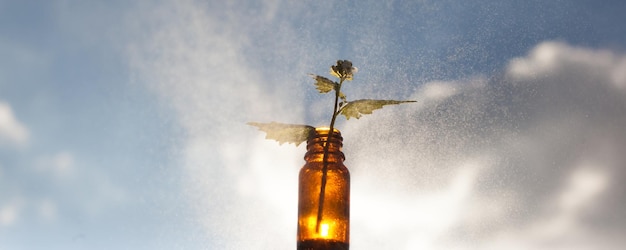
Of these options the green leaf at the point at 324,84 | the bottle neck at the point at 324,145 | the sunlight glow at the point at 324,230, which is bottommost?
the sunlight glow at the point at 324,230

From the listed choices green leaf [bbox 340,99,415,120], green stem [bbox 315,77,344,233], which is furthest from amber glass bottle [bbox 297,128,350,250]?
green leaf [bbox 340,99,415,120]

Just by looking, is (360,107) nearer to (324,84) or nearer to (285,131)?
(324,84)

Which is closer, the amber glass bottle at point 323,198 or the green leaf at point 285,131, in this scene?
the amber glass bottle at point 323,198

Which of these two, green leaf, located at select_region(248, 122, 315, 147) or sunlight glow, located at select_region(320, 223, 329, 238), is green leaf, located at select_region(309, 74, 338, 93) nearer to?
green leaf, located at select_region(248, 122, 315, 147)

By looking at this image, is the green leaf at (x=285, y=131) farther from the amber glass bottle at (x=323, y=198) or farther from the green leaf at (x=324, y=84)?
the green leaf at (x=324, y=84)

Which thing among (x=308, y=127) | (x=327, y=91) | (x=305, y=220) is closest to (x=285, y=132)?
(x=308, y=127)

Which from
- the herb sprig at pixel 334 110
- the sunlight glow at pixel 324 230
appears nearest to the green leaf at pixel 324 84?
the herb sprig at pixel 334 110
